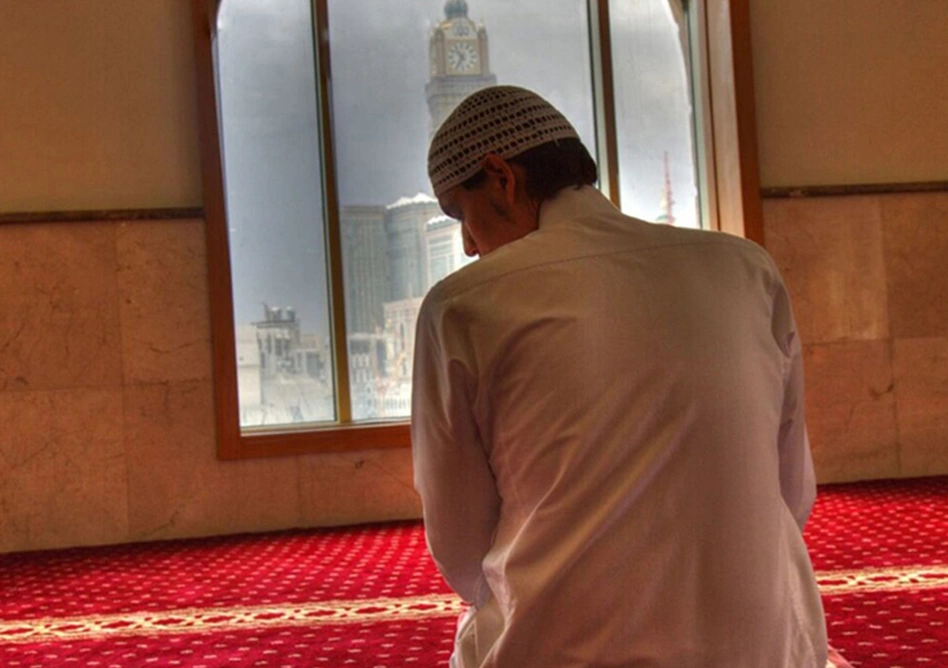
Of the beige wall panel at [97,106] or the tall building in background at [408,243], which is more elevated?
the beige wall panel at [97,106]

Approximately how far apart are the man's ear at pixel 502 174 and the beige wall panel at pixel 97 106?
437 cm

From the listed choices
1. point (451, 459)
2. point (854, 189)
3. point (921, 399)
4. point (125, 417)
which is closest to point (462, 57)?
point (854, 189)

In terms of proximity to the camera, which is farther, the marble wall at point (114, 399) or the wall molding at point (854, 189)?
the wall molding at point (854, 189)

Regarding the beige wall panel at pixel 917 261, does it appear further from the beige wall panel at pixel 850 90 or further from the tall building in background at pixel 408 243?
the tall building in background at pixel 408 243

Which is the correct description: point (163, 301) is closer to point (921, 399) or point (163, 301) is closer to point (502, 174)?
point (921, 399)

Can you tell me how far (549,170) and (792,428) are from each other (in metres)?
0.41

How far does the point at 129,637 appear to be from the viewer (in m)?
3.33

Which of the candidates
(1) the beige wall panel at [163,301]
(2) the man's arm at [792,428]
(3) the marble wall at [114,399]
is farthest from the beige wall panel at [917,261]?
(2) the man's arm at [792,428]

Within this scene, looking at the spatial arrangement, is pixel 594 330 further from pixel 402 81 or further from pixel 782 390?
pixel 402 81

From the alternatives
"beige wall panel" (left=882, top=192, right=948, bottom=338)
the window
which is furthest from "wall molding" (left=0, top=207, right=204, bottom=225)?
"beige wall panel" (left=882, top=192, right=948, bottom=338)

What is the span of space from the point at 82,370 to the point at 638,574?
4625mm

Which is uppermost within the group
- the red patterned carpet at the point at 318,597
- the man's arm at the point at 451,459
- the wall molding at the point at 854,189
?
the wall molding at the point at 854,189

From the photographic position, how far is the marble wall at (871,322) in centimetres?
568

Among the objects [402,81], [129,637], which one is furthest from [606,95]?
[129,637]
